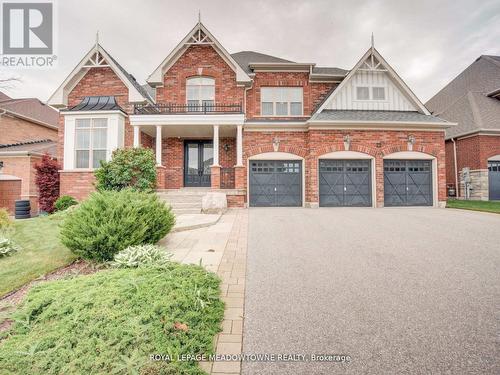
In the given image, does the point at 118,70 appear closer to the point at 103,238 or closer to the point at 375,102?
the point at 103,238

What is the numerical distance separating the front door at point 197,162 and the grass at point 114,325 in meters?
11.5

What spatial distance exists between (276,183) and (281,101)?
559 centimetres

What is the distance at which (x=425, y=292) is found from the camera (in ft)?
10.0

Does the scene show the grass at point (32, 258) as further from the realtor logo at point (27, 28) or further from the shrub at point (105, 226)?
the realtor logo at point (27, 28)

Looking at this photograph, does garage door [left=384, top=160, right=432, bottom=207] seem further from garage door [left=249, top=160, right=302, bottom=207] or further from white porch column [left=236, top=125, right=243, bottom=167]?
white porch column [left=236, top=125, right=243, bottom=167]

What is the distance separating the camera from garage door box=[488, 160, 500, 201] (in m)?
16.1

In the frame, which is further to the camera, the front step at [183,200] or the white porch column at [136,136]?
the white porch column at [136,136]

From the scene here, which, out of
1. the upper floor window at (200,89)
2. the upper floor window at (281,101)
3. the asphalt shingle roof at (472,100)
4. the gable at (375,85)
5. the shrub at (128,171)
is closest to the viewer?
the shrub at (128,171)

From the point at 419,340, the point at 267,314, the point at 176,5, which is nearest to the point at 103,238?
the point at 267,314

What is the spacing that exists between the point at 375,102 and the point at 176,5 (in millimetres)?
11743

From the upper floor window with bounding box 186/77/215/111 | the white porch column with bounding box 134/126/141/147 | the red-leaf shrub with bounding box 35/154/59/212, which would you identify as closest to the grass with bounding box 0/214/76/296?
the white porch column with bounding box 134/126/141/147

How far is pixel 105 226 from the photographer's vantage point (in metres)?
4.05

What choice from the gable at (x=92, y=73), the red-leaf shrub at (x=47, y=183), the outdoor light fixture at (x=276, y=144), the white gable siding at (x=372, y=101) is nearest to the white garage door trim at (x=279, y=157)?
the outdoor light fixture at (x=276, y=144)

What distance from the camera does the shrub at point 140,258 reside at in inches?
140
